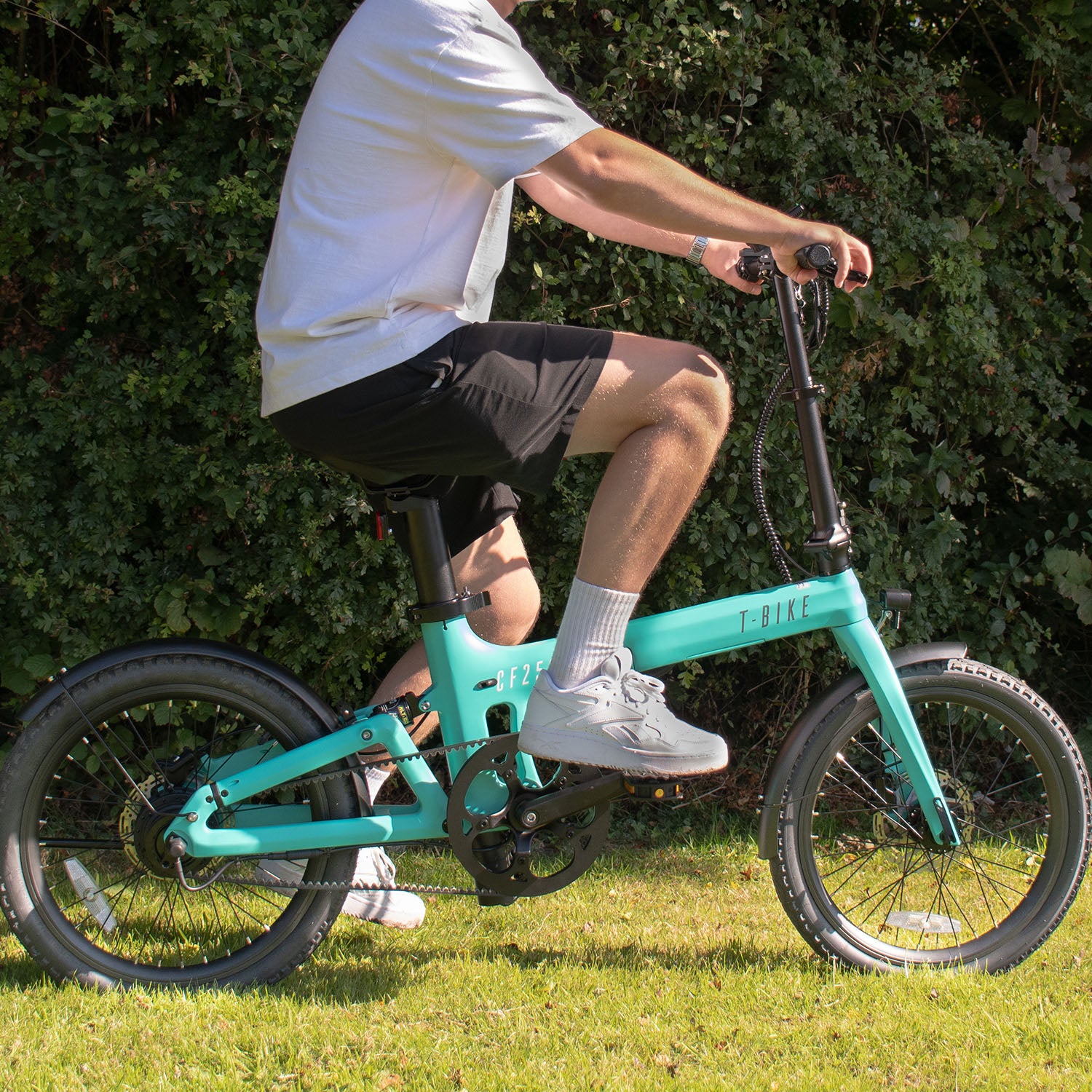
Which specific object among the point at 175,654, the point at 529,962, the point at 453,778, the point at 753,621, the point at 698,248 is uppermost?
the point at 698,248

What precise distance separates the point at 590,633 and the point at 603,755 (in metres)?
0.25

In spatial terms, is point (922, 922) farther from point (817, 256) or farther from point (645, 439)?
point (817, 256)

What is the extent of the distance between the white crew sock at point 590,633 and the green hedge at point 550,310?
1115 mm

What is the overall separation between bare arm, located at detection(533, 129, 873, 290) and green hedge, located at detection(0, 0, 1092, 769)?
114 centimetres

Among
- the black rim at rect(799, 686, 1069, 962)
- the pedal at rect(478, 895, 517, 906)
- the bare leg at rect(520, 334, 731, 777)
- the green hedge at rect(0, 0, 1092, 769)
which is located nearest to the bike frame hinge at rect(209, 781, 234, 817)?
the pedal at rect(478, 895, 517, 906)

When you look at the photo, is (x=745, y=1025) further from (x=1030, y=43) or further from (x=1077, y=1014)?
(x=1030, y=43)

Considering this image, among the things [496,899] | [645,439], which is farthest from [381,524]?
[496,899]

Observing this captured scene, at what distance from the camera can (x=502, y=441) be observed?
213cm

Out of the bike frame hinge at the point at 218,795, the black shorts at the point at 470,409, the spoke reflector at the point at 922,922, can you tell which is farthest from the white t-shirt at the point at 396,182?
the spoke reflector at the point at 922,922

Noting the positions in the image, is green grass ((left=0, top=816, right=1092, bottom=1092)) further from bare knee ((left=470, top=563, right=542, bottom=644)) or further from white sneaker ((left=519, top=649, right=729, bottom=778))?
bare knee ((left=470, top=563, right=542, bottom=644))

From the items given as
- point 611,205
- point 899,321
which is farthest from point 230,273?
point 899,321

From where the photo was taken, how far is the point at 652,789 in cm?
240

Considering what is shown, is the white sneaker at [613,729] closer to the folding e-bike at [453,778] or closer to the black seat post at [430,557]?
the folding e-bike at [453,778]

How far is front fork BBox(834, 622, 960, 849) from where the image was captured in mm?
2533
